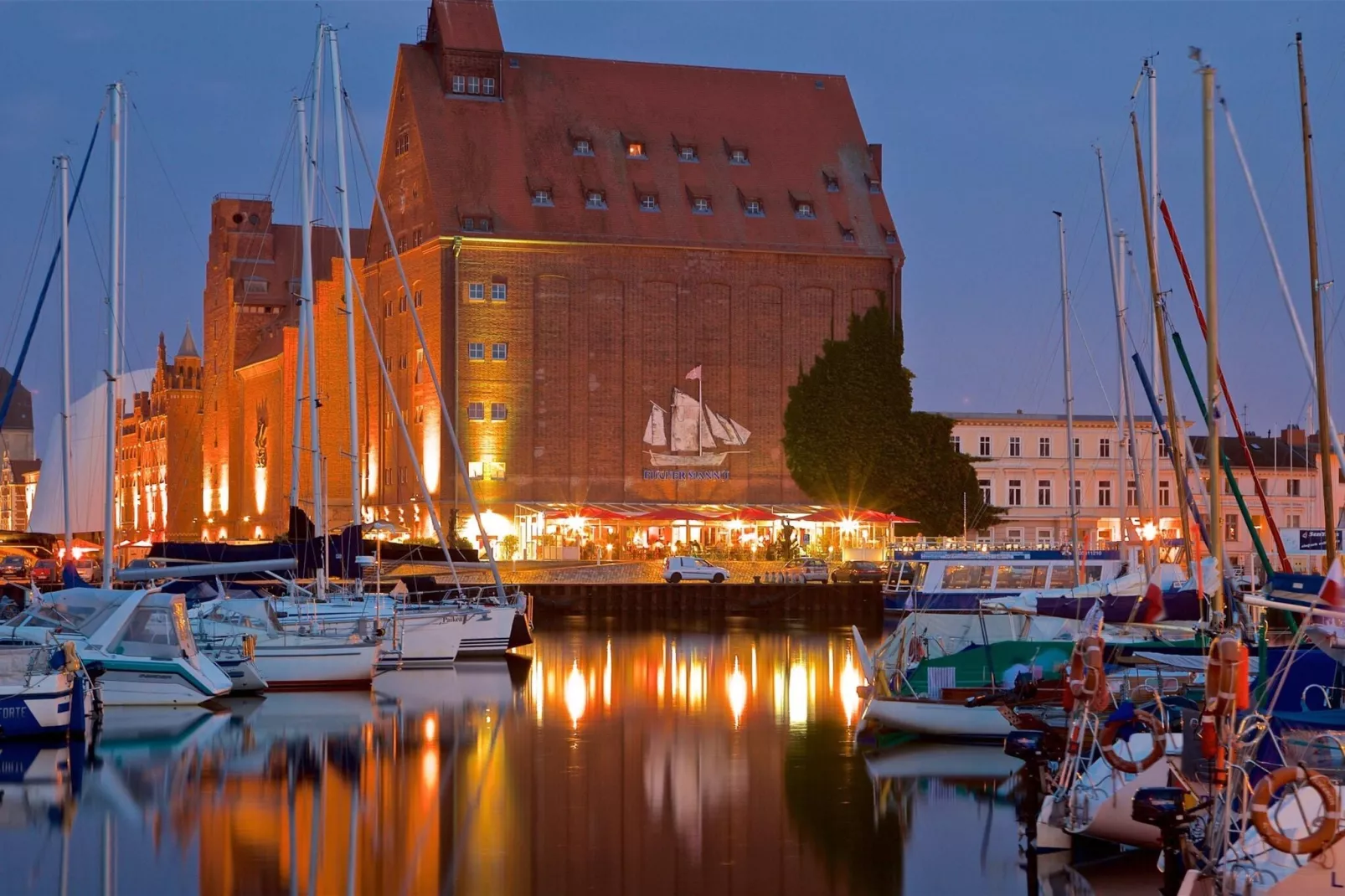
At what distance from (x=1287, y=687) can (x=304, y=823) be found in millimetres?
11338

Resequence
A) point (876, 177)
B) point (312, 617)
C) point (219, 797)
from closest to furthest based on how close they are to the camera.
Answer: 1. point (219, 797)
2. point (312, 617)
3. point (876, 177)

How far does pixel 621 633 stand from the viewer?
195 ft

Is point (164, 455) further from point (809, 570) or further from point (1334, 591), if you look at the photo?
point (1334, 591)

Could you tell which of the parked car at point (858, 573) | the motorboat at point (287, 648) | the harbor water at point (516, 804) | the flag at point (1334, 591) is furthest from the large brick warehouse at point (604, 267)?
the flag at point (1334, 591)

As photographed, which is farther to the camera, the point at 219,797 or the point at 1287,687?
the point at 219,797

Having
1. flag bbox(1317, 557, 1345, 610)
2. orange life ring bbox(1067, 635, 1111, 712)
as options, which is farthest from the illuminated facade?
flag bbox(1317, 557, 1345, 610)


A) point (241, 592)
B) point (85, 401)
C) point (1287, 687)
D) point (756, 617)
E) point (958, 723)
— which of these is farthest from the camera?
point (85, 401)

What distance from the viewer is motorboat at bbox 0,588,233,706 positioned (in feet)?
109

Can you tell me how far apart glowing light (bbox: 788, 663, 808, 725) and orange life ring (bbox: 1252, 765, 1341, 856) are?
17.5 metres

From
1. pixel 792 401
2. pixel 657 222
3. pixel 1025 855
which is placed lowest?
pixel 1025 855

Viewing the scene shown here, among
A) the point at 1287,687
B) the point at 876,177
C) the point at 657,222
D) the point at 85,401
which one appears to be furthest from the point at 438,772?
the point at 85,401

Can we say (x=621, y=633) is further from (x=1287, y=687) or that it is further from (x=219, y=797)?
(x=1287, y=687)

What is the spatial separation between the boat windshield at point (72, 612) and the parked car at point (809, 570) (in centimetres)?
4272

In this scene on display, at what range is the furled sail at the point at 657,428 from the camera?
86.9 m
